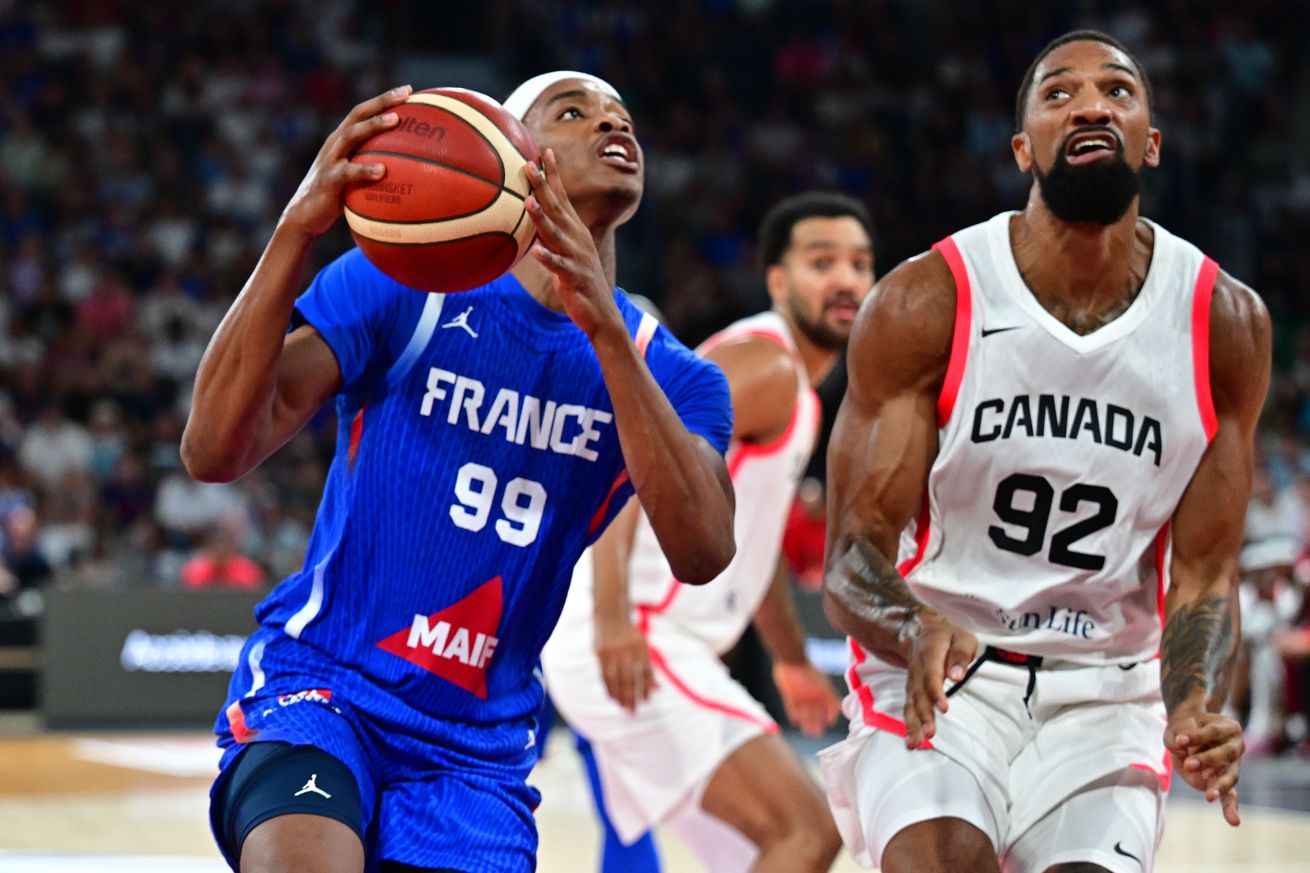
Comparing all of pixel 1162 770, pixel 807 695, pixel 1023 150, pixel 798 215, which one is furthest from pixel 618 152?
pixel 798 215

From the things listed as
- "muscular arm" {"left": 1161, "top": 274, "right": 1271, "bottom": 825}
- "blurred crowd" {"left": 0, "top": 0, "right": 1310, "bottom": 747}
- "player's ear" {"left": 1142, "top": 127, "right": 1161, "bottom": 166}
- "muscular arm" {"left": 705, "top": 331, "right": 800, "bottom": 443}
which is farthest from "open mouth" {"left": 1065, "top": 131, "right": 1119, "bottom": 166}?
"blurred crowd" {"left": 0, "top": 0, "right": 1310, "bottom": 747}

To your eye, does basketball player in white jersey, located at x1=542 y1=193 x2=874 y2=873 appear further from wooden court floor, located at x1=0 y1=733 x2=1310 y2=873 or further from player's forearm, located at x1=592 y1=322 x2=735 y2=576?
wooden court floor, located at x1=0 y1=733 x2=1310 y2=873

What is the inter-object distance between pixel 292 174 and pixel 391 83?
7.80ft

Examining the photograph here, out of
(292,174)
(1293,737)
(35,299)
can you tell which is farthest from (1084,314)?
(292,174)

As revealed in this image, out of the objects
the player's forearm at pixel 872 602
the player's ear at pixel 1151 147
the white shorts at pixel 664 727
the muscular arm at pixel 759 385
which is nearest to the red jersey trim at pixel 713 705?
the white shorts at pixel 664 727

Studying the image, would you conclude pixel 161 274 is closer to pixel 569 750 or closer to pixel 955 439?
pixel 569 750

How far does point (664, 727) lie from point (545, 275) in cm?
229

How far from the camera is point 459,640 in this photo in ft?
12.1

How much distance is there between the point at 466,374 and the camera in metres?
3.76

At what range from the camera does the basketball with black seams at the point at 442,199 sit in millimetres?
3412

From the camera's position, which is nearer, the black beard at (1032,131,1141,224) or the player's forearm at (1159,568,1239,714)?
the player's forearm at (1159,568,1239,714)

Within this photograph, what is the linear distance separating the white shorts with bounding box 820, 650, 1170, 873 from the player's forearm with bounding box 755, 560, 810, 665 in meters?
2.17

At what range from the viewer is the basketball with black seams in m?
3.41

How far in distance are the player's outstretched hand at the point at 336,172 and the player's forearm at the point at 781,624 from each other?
10.5 feet
